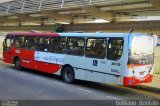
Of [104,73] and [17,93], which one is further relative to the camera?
[104,73]

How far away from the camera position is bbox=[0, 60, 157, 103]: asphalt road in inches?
437

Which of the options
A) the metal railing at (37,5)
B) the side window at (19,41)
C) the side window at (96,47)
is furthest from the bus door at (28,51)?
the side window at (96,47)

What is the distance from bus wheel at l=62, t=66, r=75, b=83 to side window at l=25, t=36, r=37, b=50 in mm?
3342

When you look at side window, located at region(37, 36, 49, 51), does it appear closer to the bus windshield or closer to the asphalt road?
the asphalt road

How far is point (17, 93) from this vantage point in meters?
Answer: 11.5

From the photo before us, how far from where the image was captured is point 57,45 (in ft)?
52.4

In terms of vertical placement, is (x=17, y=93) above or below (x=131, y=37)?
below

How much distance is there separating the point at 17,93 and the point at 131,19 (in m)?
9.18

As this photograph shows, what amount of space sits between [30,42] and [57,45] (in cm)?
294

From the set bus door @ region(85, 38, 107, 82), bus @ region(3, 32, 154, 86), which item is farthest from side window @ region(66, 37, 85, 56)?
bus door @ region(85, 38, 107, 82)

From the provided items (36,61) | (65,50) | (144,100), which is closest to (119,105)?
(144,100)

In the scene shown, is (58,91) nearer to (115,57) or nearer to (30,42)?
(115,57)

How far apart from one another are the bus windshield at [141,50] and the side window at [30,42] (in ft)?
23.4

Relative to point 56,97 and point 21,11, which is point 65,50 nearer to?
point 56,97
